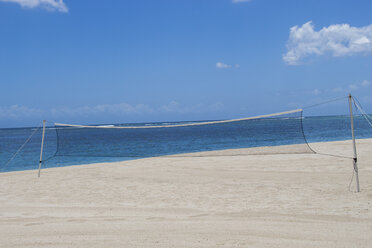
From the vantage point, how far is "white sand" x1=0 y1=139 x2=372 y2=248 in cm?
487

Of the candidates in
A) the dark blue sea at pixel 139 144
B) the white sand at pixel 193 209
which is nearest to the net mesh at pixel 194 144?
Result: the dark blue sea at pixel 139 144

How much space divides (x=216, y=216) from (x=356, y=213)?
2351 mm

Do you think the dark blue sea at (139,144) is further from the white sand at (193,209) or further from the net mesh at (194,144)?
the white sand at (193,209)

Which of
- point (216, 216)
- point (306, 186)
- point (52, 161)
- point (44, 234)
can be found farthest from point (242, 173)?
point (52, 161)

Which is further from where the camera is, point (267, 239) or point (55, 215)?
point (55, 215)

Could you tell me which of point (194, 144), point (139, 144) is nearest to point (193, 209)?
point (194, 144)

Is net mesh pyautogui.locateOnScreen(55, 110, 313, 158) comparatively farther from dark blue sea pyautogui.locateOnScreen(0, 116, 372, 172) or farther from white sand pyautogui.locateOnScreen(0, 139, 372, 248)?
white sand pyautogui.locateOnScreen(0, 139, 372, 248)

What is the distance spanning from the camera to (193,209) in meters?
6.52

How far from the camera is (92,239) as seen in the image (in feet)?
16.3

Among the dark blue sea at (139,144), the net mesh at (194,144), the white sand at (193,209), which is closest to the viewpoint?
the white sand at (193,209)

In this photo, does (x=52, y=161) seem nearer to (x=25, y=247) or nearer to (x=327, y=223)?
(x=25, y=247)

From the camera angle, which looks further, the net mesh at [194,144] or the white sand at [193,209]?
the net mesh at [194,144]

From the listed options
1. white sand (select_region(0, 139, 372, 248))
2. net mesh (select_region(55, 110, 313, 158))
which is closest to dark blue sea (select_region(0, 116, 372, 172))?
net mesh (select_region(55, 110, 313, 158))

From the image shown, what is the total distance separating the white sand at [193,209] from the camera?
4.87 m
